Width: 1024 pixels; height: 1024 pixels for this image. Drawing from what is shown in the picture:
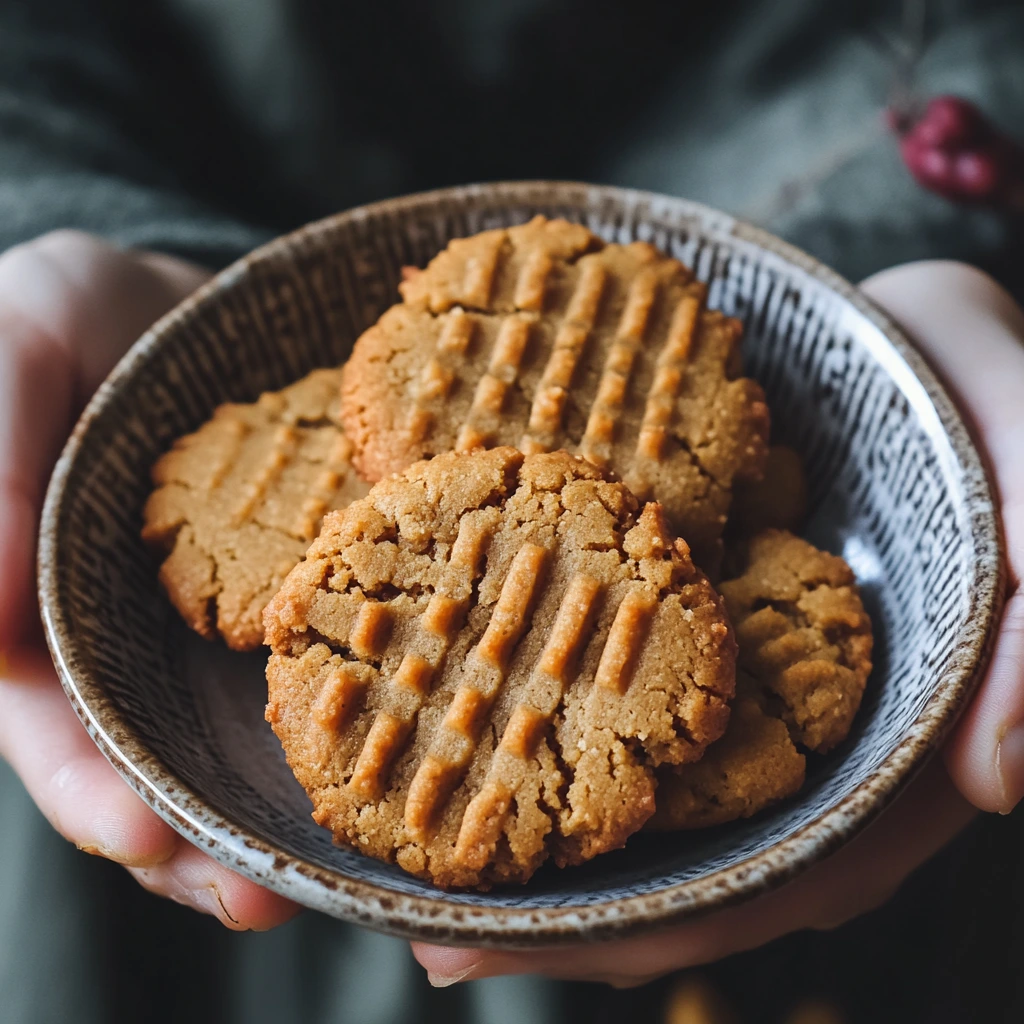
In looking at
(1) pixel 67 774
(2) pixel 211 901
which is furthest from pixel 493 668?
(1) pixel 67 774

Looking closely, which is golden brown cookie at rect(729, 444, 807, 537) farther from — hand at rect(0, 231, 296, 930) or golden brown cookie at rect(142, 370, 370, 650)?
hand at rect(0, 231, 296, 930)

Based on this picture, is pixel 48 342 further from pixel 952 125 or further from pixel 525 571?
pixel 952 125

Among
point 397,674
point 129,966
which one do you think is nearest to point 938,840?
point 397,674

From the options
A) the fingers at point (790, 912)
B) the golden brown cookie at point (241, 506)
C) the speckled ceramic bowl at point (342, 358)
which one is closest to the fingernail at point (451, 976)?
the fingers at point (790, 912)

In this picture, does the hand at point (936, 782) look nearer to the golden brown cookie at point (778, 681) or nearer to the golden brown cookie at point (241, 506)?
the golden brown cookie at point (778, 681)

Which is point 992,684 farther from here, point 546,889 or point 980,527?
point 546,889

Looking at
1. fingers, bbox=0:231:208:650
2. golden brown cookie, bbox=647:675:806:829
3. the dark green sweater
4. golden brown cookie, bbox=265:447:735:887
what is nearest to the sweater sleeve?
the dark green sweater
